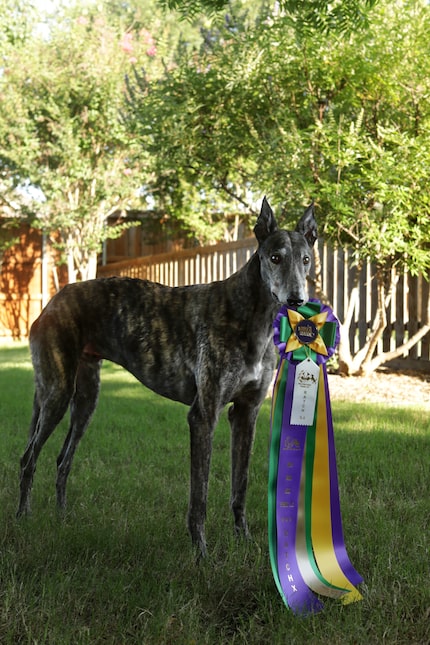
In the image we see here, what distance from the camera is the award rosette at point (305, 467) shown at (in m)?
2.75

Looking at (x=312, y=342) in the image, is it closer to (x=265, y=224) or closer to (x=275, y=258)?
(x=275, y=258)

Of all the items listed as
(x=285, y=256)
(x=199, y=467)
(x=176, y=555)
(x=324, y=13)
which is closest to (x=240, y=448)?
(x=199, y=467)

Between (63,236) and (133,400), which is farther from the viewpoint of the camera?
(63,236)

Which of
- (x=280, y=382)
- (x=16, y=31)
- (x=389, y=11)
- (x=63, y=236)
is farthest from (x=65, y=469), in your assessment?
(x=16, y=31)

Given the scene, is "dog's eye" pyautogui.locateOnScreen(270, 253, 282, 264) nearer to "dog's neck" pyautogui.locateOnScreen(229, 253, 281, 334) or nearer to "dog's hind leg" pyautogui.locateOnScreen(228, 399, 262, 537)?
"dog's neck" pyautogui.locateOnScreen(229, 253, 281, 334)

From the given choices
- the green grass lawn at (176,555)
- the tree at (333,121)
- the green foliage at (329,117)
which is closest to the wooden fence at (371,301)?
the tree at (333,121)

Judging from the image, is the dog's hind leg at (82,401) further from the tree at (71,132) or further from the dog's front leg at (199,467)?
the tree at (71,132)

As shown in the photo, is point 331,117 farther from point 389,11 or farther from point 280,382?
point 280,382

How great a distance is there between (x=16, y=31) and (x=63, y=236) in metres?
5.58

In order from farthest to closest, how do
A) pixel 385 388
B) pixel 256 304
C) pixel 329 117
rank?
pixel 329 117, pixel 385 388, pixel 256 304

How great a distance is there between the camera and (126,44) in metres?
17.7

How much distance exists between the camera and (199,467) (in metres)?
3.22

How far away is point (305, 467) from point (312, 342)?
58 cm

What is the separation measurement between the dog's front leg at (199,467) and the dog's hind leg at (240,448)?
296 mm
